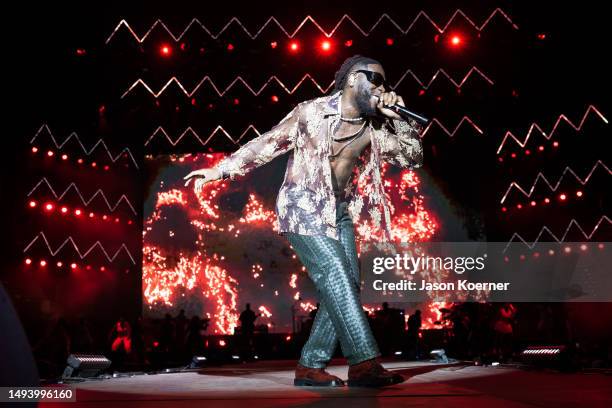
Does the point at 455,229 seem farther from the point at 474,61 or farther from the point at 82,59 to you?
the point at 82,59

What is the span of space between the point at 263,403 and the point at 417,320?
10.3m

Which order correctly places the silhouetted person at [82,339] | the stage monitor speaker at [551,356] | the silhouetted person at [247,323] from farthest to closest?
the silhouetted person at [247,323] → the silhouetted person at [82,339] → the stage monitor speaker at [551,356]

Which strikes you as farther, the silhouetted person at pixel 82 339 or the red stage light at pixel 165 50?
the red stage light at pixel 165 50

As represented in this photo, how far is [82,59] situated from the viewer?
1128 centimetres

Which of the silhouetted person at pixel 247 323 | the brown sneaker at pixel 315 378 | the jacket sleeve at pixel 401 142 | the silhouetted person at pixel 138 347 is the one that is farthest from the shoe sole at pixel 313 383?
the silhouetted person at pixel 138 347

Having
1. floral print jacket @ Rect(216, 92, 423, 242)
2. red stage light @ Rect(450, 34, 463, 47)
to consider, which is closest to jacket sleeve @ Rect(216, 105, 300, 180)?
floral print jacket @ Rect(216, 92, 423, 242)

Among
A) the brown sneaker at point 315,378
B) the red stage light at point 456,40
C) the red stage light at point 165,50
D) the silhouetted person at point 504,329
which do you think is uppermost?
the red stage light at point 165,50

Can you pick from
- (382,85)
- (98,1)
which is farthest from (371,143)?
(98,1)

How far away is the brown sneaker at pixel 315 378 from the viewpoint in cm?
258

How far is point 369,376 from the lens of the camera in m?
2.45

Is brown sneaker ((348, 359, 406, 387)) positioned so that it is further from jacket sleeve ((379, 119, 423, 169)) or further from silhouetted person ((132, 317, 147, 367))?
silhouetted person ((132, 317, 147, 367))

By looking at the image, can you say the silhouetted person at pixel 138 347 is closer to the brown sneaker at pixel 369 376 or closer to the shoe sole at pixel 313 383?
the shoe sole at pixel 313 383

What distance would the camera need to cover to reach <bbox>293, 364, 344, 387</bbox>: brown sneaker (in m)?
2.58

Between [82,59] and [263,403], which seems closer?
[263,403]
